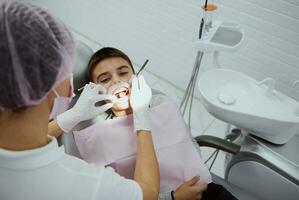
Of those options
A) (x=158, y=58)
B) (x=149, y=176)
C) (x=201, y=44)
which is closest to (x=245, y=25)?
(x=201, y=44)

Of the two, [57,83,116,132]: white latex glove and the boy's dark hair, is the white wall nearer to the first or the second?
the boy's dark hair

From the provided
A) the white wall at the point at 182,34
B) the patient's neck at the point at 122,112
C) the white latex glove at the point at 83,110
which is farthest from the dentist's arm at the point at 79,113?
the white wall at the point at 182,34

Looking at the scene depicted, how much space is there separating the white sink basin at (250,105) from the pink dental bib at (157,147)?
0.22 meters

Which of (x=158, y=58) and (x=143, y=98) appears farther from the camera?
(x=158, y=58)

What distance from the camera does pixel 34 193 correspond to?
0.76m

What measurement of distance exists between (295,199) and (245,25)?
43.5 inches

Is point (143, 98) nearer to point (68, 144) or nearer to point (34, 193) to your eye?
point (68, 144)

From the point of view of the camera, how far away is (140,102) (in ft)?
4.60

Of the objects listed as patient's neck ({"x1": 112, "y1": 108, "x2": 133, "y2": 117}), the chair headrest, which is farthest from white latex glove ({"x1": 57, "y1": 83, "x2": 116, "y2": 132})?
the chair headrest

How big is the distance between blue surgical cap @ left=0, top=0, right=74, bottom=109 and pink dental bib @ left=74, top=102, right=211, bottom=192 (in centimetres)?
77

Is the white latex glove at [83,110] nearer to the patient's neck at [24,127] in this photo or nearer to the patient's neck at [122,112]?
the patient's neck at [122,112]

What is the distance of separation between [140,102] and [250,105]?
0.54 m

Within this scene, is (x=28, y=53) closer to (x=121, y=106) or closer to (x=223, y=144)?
(x=121, y=106)

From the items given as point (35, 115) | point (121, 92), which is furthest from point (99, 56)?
point (35, 115)
